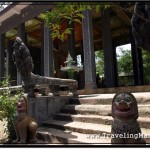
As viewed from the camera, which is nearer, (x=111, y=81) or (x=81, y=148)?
(x=81, y=148)

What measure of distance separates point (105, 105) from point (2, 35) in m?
12.6

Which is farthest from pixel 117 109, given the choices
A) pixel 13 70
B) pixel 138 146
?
pixel 13 70

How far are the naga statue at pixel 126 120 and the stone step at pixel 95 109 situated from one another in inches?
58.3

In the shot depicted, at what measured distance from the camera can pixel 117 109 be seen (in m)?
3.61

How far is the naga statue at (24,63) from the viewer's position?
614 cm

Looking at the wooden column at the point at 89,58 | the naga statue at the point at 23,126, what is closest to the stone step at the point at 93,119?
the naga statue at the point at 23,126

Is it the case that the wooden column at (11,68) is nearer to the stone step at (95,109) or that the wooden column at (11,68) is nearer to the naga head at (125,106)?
the stone step at (95,109)

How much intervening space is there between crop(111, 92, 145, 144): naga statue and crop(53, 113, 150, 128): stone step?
108 cm

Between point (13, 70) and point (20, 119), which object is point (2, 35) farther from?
point (20, 119)

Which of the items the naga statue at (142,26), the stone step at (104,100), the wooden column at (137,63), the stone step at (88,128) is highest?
the wooden column at (137,63)

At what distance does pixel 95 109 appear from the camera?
240 inches

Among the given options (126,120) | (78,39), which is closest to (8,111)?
(126,120)

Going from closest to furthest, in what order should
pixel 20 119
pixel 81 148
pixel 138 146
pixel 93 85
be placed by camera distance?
1. pixel 138 146
2. pixel 81 148
3. pixel 20 119
4. pixel 93 85

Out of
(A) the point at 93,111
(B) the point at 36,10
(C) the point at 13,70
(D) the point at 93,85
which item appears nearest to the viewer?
(A) the point at 93,111
